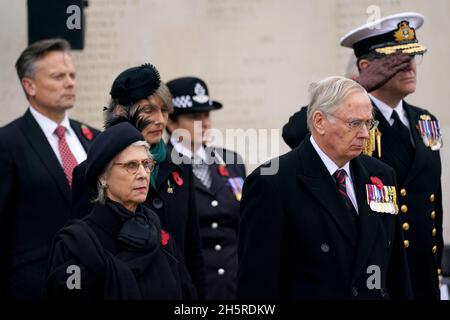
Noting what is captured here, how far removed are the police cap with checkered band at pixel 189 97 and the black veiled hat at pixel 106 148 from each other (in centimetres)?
269

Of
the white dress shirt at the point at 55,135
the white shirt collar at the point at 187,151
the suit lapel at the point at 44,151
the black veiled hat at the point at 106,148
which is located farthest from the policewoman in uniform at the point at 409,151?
the white shirt collar at the point at 187,151

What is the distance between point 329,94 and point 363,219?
605 millimetres

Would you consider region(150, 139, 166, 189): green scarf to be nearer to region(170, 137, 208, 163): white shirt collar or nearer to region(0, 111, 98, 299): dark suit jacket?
region(0, 111, 98, 299): dark suit jacket

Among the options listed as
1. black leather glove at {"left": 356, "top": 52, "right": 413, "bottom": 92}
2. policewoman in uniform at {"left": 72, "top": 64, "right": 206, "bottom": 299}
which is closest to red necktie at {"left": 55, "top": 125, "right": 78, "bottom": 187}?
policewoman in uniform at {"left": 72, "top": 64, "right": 206, "bottom": 299}

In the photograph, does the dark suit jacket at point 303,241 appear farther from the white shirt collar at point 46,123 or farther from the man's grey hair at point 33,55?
the man's grey hair at point 33,55

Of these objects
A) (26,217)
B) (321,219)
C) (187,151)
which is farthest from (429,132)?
(26,217)

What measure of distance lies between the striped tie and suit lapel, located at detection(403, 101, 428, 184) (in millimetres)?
1025

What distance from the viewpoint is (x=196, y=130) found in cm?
857

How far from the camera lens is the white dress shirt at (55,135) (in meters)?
7.62

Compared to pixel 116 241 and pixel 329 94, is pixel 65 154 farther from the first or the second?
pixel 329 94

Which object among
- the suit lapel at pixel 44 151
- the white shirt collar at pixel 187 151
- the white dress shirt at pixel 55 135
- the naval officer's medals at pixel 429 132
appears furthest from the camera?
the white shirt collar at pixel 187 151

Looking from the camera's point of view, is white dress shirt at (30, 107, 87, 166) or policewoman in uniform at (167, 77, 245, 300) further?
policewoman in uniform at (167, 77, 245, 300)

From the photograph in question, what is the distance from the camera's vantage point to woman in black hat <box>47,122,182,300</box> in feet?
18.0

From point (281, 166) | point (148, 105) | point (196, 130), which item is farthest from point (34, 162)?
point (281, 166)
